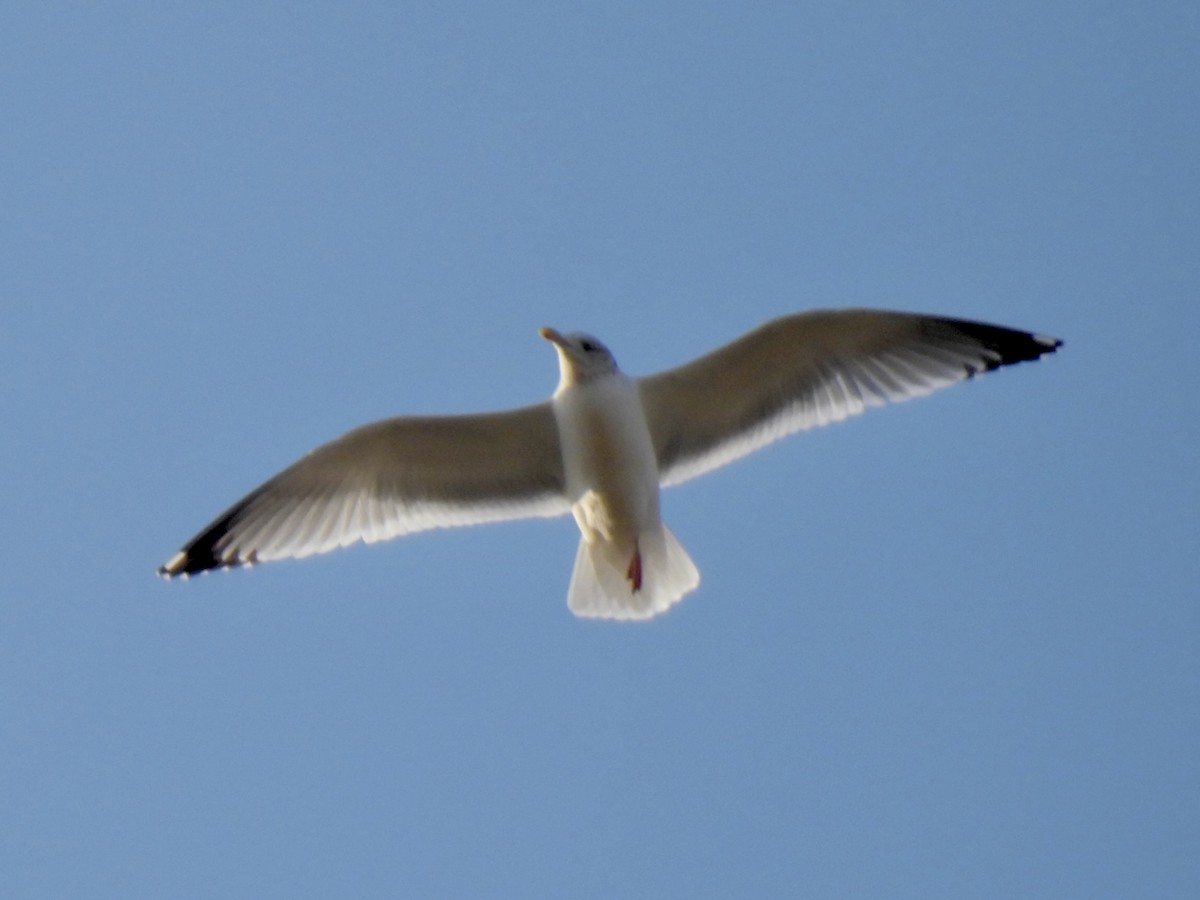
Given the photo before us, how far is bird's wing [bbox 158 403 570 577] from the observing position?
8602mm

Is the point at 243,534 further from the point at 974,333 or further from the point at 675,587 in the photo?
the point at 974,333

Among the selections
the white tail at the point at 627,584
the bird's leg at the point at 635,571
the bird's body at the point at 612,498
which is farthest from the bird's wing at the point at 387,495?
the bird's leg at the point at 635,571

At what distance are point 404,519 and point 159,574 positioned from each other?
1.00m

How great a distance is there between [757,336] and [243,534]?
7.12ft

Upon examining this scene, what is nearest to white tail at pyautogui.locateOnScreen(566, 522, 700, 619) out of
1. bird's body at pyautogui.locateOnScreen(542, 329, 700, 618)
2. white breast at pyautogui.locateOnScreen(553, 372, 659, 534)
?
bird's body at pyautogui.locateOnScreen(542, 329, 700, 618)

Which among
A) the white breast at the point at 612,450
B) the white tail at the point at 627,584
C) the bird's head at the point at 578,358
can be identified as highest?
the bird's head at the point at 578,358

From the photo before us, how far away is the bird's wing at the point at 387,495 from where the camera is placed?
8.60 meters

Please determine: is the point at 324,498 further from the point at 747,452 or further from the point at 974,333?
the point at 974,333

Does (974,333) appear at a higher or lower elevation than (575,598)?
higher

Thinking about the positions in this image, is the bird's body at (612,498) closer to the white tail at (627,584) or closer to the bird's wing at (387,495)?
the white tail at (627,584)

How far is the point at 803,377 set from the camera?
8.64 metres

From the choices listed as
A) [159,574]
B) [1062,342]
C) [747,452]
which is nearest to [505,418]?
[747,452]

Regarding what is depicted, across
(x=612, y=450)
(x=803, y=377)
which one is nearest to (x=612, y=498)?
(x=612, y=450)

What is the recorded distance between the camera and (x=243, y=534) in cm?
878
